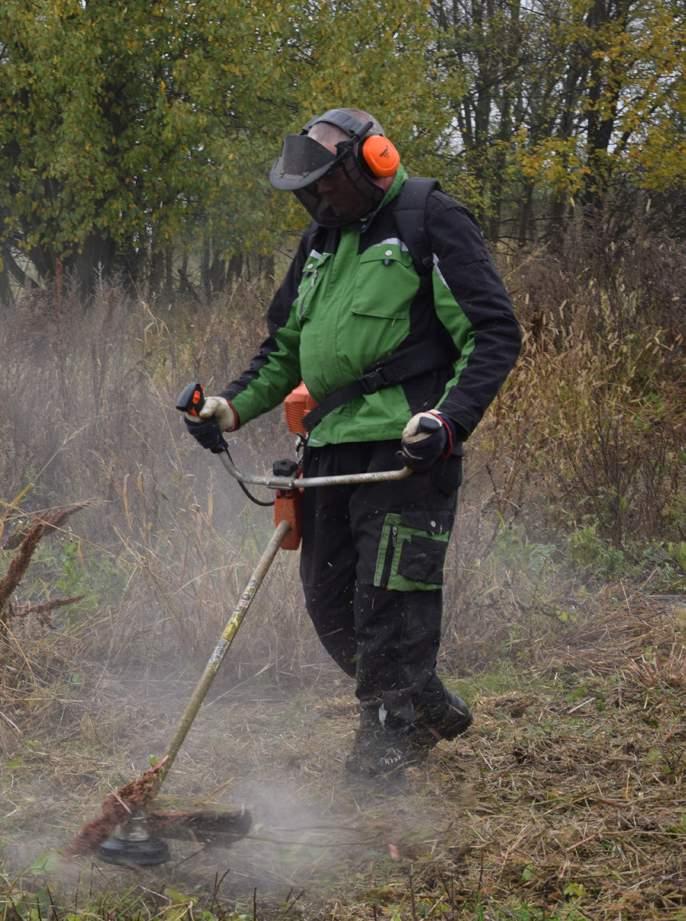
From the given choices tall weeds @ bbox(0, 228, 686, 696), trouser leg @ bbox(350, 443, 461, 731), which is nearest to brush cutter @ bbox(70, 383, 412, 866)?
trouser leg @ bbox(350, 443, 461, 731)

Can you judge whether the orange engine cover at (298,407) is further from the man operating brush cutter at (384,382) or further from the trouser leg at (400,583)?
the trouser leg at (400,583)

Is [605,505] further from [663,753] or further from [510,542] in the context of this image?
[663,753]

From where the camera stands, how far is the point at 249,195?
52.0 ft

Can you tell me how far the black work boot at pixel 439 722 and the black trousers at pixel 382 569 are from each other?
0.03 m

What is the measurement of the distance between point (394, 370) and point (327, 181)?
55 cm

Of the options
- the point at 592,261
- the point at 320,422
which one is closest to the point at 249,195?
the point at 592,261

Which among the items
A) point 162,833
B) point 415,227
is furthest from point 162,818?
point 415,227

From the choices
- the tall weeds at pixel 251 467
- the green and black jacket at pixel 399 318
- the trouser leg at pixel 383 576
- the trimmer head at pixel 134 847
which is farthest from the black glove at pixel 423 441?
the tall weeds at pixel 251 467

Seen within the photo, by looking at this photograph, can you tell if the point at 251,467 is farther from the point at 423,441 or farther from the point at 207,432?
the point at 423,441

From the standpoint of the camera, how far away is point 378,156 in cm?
343

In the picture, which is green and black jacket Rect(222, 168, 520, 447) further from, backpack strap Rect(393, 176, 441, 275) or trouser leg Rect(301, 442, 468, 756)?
trouser leg Rect(301, 442, 468, 756)

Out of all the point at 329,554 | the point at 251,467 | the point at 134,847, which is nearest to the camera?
the point at 134,847

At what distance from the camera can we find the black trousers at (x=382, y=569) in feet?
11.7

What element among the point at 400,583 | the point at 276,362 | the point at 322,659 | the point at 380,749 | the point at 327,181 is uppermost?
the point at 327,181
